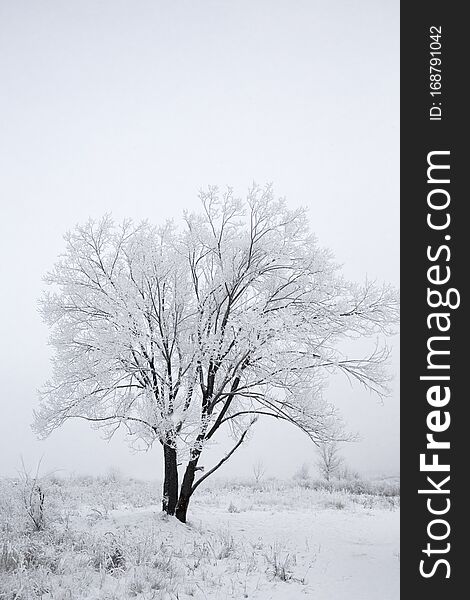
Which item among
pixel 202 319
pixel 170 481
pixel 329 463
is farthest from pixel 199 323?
pixel 329 463

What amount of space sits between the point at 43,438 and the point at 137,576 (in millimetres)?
7251

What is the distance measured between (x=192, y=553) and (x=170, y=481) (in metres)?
3.55

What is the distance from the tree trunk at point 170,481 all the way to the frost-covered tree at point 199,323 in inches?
1.0

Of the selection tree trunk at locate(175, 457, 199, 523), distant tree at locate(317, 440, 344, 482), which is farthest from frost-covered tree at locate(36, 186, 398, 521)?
distant tree at locate(317, 440, 344, 482)

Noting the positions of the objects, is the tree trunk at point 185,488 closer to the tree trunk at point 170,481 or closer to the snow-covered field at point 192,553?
the tree trunk at point 170,481

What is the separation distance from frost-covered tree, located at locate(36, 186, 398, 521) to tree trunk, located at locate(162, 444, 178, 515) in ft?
0.09

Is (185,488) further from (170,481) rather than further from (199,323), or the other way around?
(199,323)

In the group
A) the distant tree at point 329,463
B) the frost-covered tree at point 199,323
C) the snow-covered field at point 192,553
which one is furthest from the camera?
the distant tree at point 329,463

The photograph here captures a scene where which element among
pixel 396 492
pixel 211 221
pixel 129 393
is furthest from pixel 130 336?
pixel 396 492

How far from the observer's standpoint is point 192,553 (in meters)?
9.58

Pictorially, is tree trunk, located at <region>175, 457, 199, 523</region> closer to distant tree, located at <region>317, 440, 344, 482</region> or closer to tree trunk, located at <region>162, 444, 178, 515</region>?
tree trunk, located at <region>162, 444, 178, 515</region>

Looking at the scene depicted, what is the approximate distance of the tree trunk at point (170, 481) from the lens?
42.1 feet

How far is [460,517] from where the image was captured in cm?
732

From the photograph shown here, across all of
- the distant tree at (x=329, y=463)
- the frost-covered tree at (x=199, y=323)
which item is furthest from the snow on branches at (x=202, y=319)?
the distant tree at (x=329, y=463)
